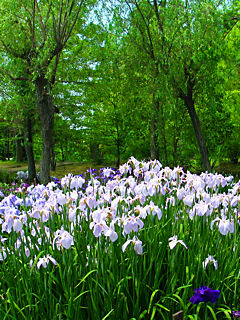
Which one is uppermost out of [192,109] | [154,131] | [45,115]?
[45,115]

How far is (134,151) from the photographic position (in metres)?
13.2

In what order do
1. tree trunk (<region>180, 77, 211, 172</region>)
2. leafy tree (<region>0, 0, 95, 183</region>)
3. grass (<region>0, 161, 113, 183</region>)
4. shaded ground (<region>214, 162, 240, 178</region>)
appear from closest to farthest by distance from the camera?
1. leafy tree (<region>0, 0, 95, 183</region>)
2. tree trunk (<region>180, 77, 211, 172</region>)
3. shaded ground (<region>214, 162, 240, 178</region>)
4. grass (<region>0, 161, 113, 183</region>)

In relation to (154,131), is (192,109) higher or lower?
higher

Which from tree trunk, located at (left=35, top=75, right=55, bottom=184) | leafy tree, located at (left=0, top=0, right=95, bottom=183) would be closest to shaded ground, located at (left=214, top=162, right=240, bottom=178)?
tree trunk, located at (left=35, top=75, right=55, bottom=184)

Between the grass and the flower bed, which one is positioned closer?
the flower bed

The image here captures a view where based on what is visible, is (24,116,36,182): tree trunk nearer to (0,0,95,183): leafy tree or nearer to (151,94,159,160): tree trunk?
(0,0,95,183): leafy tree

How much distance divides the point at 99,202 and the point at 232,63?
7232 millimetres

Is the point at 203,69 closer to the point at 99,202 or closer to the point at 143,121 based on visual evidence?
the point at 143,121

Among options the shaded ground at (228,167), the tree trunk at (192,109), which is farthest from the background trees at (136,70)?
the shaded ground at (228,167)

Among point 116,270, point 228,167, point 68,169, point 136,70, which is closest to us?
point 116,270

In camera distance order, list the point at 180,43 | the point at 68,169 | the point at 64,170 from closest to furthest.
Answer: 1. the point at 180,43
2. the point at 64,170
3. the point at 68,169

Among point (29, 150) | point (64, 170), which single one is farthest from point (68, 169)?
point (29, 150)

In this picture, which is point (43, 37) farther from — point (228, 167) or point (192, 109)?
point (228, 167)

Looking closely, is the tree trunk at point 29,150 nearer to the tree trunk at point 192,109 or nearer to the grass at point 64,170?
the grass at point 64,170
